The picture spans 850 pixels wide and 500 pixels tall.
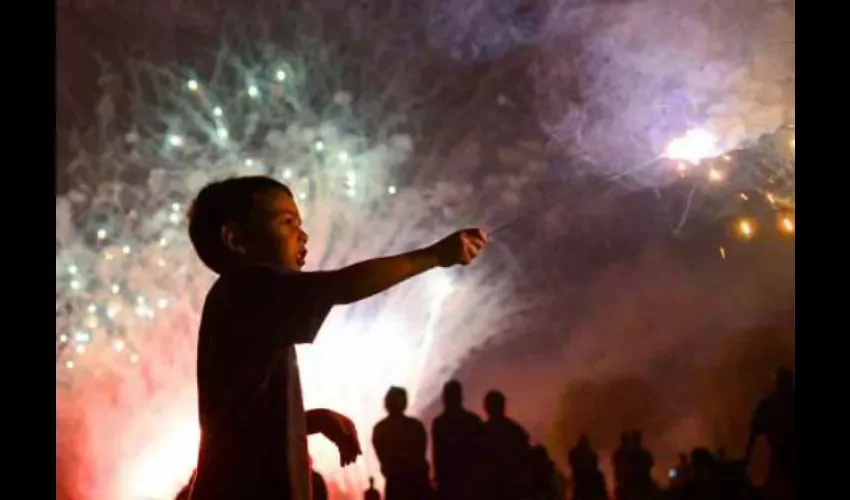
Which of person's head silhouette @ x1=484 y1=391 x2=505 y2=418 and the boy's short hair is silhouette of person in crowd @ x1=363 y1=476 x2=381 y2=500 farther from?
the boy's short hair

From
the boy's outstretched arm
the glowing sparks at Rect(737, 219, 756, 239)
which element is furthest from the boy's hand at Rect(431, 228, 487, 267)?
the glowing sparks at Rect(737, 219, 756, 239)

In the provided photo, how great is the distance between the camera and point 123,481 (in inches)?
67.1

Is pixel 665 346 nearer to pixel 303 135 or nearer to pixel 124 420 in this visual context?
pixel 303 135

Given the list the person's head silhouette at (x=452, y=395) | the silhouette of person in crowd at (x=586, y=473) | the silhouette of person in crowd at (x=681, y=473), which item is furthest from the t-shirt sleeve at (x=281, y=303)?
the silhouette of person in crowd at (x=681, y=473)

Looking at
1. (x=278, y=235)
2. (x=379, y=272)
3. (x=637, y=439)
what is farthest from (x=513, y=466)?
(x=278, y=235)

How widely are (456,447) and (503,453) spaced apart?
83 millimetres

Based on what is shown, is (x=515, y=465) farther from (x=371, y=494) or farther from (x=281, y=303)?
(x=281, y=303)

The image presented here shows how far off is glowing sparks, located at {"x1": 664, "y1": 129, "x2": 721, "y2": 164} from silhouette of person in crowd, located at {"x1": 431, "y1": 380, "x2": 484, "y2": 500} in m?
0.58

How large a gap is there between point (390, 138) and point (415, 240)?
0.63ft

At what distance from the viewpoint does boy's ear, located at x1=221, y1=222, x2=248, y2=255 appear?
62.9 inches

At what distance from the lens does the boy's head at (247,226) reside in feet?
5.24

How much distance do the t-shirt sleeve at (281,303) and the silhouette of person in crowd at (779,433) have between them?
80cm

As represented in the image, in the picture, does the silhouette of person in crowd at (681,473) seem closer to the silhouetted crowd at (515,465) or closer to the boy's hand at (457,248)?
the silhouetted crowd at (515,465)
